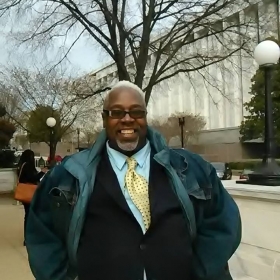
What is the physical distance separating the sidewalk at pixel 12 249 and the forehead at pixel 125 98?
4.45 meters

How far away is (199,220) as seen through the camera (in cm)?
210

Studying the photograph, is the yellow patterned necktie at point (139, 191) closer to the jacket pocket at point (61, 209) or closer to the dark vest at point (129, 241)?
the dark vest at point (129, 241)

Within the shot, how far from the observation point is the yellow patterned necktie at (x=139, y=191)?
2.05 metres

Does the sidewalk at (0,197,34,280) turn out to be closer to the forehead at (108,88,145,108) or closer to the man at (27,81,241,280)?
the man at (27,81,241,280)

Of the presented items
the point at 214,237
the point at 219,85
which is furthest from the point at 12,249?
the point at 219,85

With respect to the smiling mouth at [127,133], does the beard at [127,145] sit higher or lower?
lower

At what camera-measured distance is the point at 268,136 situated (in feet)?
23.4

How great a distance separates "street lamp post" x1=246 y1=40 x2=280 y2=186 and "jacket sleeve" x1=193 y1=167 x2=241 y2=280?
434 centimetres

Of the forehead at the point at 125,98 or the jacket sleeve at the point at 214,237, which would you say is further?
the forehead at the point at 125,98

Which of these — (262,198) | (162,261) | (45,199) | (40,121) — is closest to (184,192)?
(162,261)

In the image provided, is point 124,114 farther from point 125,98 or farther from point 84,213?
point 84,213

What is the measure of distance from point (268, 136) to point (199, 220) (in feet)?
17.5

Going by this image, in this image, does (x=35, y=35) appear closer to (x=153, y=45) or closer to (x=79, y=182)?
(x=153, y=45)

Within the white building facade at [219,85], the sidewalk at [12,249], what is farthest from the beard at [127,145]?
the white building facade at [219,85]
